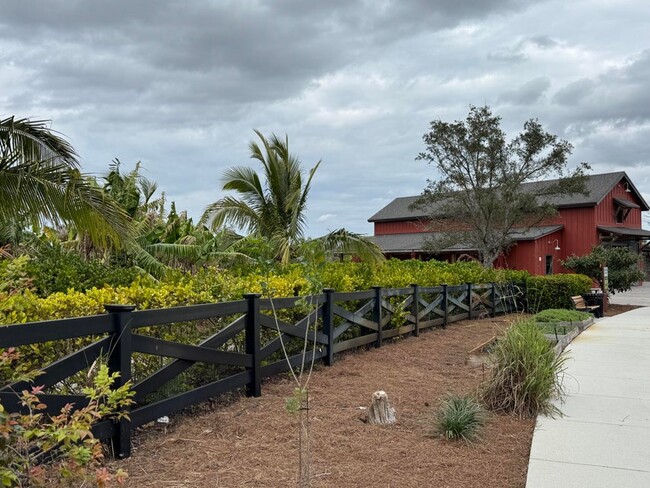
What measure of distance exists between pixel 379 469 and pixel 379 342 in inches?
221

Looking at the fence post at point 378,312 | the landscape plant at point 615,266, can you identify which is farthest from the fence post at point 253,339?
the landscape plant at point 615,266

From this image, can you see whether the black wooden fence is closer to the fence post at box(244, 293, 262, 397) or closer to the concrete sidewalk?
the fence post at box(244, 293, 262, 397)

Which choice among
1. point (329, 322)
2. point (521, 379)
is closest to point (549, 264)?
point (329, 322)

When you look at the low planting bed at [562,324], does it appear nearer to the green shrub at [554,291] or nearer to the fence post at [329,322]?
the fence post at [329,322]

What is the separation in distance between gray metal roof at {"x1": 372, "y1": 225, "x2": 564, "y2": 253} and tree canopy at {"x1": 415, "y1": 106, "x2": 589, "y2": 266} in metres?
2.95

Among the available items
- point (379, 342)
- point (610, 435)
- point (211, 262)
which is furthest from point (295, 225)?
point (610, 435)

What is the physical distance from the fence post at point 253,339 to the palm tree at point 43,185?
2.91 m

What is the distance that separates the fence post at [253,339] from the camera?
6.20 m

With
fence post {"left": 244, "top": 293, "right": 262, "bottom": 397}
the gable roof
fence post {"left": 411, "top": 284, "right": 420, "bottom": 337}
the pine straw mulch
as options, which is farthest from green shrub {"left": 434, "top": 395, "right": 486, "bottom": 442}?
the gable roof

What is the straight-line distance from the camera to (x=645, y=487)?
383 centimetres

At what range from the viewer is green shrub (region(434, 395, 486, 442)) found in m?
4.82

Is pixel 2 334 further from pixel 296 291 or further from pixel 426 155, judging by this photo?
pixel 426 155

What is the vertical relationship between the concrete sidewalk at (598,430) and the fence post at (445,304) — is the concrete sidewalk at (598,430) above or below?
below

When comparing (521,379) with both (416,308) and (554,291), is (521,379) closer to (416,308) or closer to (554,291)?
(416,308)
